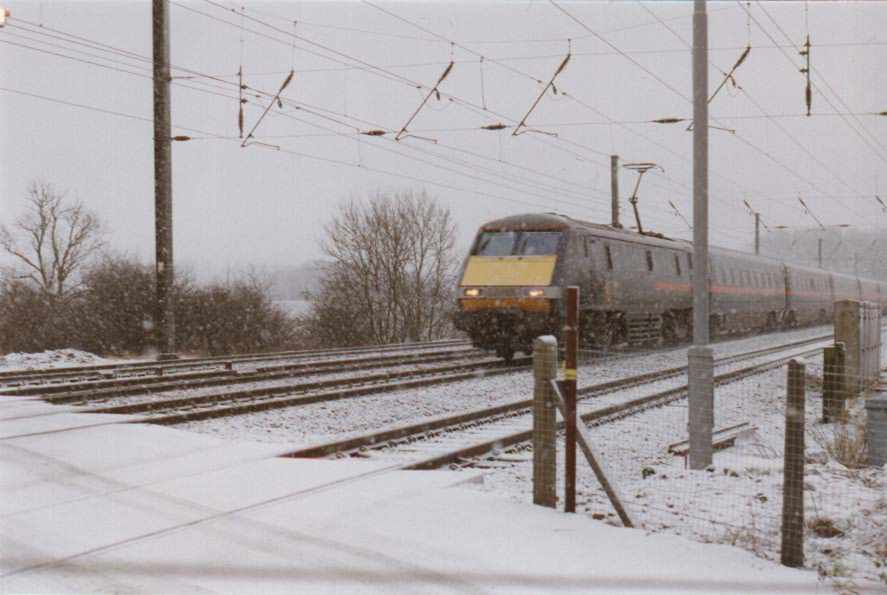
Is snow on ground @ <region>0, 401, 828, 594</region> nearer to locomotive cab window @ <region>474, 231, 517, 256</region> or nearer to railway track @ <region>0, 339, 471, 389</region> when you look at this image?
railway track @ <region>0, 339, 471, 389</region>

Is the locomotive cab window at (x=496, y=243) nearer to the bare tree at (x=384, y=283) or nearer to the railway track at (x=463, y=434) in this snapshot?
the railway track at (x=463, y=434)

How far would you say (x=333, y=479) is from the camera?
631cm

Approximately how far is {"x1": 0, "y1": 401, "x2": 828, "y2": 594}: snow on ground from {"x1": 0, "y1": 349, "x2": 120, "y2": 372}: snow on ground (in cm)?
1097

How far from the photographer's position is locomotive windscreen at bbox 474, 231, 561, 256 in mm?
16766

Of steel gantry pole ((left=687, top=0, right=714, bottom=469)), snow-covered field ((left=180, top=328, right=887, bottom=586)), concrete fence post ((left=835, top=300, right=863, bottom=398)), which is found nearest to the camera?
snow-covered field ((left=180, top=328, right=887, bottom=586))

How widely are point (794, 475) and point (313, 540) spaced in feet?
9.72

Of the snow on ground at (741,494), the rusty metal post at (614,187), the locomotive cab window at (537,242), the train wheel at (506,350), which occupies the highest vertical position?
the rusty metal post at (614,187)

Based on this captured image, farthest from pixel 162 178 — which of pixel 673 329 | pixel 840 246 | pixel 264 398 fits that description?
pixel 840 246

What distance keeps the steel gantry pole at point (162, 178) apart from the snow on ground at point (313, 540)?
1067cm

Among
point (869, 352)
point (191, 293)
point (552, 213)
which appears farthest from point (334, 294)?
point (869, 352)

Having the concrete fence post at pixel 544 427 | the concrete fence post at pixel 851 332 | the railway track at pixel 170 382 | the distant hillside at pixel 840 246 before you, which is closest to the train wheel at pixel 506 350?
the railway track at pixel 170 382

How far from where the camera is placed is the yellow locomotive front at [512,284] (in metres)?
16.2

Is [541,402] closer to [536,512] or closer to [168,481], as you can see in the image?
[536,512]

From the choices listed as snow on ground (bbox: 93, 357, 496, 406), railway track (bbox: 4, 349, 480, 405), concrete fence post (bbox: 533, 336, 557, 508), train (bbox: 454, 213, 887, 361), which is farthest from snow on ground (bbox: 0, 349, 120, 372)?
concrete fence post (bbox: 533, 336, 557, 508)
